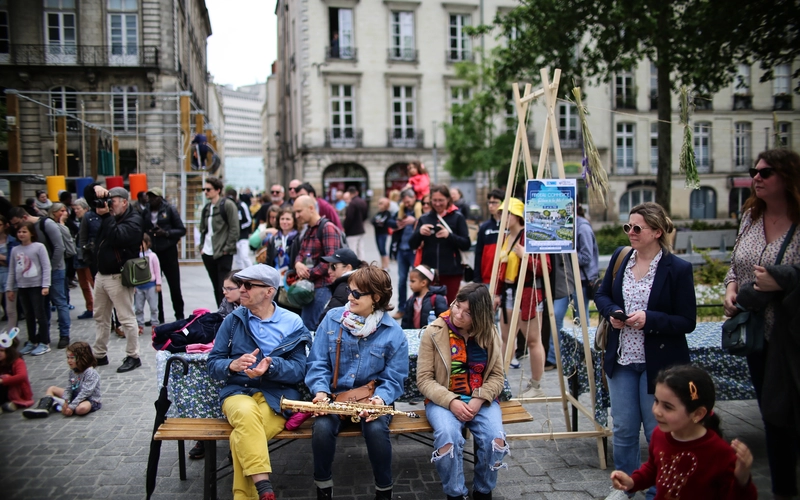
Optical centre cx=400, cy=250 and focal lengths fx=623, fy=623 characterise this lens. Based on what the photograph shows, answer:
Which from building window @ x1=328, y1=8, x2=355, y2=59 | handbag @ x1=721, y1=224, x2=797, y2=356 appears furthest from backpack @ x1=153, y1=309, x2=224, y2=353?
building window @ x1=328, y1=8, x2=355, y2=59

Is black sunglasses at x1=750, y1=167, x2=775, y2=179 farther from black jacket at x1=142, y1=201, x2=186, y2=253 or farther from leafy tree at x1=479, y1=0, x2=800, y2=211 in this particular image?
black jacket at x1=142, y1=201, x2=186, y2=253

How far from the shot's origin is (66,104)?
933 cm

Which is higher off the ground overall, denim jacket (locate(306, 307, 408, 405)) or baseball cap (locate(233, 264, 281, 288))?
baseball cap (locate(233, 264, 281, 288))

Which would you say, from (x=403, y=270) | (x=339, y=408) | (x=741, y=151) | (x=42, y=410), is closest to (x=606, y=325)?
(x=339, y=408)

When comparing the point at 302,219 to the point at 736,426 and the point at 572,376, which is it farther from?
the point at 736,426

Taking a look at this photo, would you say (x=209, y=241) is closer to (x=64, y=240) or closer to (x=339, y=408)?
(x=64, y=240)

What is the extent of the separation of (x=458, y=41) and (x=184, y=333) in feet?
113

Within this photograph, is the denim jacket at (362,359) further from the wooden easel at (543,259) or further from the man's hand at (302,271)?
the man's hand at (302,271)

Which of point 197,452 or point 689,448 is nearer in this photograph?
point 689,448

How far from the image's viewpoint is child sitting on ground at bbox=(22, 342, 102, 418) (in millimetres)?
5535

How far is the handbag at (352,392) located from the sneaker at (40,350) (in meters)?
5.31

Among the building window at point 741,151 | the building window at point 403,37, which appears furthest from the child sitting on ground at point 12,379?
the building window at point 741,151

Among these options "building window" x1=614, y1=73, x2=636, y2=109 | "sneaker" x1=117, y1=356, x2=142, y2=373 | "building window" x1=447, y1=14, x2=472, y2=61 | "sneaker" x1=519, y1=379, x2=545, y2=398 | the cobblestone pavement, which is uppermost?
"building window" x1=447, y1=14, x2=472, y2=61

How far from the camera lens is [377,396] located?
3.98 meters
